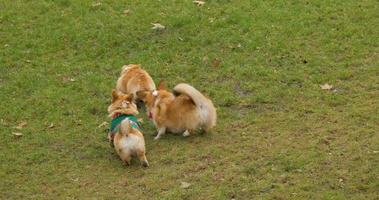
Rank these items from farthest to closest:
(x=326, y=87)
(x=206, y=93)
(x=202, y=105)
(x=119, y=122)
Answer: (x=206, y=93) → (x=326, y=87) → (x=202, y=105) → (x=119, y=122)

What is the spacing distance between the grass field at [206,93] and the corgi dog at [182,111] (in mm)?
162

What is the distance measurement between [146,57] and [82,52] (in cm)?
121

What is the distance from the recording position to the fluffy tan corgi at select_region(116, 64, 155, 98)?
9875 mm

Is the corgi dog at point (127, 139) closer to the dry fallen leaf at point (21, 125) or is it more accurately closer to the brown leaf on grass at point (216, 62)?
the dry fallen leaf at point (21, 125)

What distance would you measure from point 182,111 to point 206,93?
134 centimetres

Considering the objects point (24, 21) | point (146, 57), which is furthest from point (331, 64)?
point (24, 21)

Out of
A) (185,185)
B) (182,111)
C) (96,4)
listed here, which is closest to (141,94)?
(182,111)

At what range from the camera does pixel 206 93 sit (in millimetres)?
10180

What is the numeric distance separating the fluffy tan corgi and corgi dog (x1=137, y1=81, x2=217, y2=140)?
61cm

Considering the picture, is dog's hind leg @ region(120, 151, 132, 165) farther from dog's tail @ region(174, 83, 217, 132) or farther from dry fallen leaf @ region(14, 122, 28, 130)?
dry fallen leaf @ region(14, 122, 28, 130)

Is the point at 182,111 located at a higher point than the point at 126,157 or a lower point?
higher

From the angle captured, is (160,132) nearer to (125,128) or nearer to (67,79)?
(125,128)

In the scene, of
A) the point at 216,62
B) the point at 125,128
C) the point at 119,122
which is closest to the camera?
the point at 125,128

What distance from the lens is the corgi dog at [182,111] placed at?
873cm
